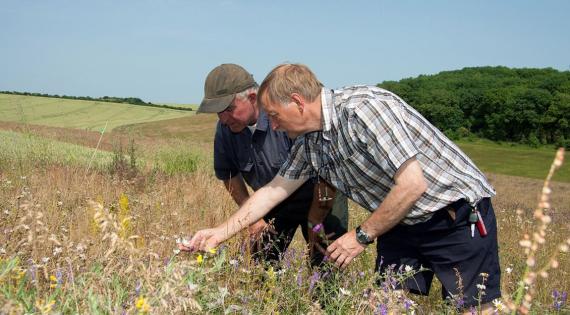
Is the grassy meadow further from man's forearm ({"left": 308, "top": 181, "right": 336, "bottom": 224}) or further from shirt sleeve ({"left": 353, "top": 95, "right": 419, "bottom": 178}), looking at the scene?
shirt sleeve ({"left": 353, "top": 95, "right": 419, "bottom": 178})

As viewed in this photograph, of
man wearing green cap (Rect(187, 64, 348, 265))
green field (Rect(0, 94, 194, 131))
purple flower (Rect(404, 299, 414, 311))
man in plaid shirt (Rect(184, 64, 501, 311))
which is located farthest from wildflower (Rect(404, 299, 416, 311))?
green field (Rect(0, 94, 194, 131))

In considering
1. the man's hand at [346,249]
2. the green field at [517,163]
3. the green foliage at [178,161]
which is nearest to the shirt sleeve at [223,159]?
the man's hand at [346,249]

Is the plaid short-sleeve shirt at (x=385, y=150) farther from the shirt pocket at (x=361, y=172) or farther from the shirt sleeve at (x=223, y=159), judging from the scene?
the shirt sleeve at (x=223, y=159)

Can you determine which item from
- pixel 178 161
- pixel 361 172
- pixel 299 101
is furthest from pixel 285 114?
pixel 178 161

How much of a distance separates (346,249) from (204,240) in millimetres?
759

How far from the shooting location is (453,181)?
103 inches

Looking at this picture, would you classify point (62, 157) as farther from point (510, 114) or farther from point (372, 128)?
point (510, 114)

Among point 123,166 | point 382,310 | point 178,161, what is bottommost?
point 178,161

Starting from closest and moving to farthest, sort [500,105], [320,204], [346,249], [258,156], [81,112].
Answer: [346,249], [320,204], [258,156], [81,112], [500,105]

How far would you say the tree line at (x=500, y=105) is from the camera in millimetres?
65500

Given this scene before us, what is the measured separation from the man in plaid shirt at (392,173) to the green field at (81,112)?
3692 cm

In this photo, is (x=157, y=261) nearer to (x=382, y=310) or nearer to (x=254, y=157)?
(x=382, y=310)

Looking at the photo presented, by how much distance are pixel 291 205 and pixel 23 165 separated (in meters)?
4.77

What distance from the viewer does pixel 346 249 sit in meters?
2.66
